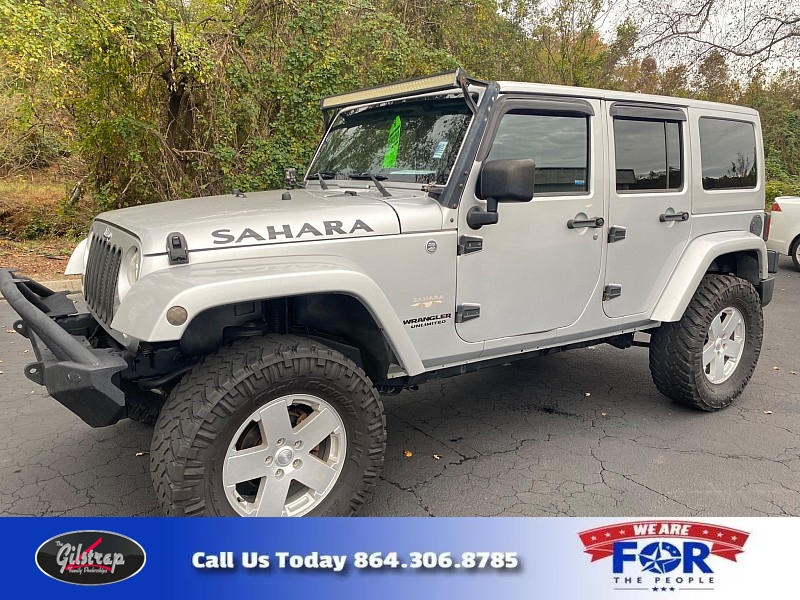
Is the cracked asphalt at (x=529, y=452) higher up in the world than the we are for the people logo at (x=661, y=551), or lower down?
lower down

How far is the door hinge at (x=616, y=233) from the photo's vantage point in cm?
366

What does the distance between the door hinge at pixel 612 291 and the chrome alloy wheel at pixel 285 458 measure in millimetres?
1869

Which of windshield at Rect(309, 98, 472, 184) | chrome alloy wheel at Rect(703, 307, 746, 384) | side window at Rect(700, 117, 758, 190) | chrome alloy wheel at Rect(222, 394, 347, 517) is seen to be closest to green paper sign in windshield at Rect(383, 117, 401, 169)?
windshield at Rect(309, 98, 472, 184)

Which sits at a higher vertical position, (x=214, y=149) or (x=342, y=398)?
(x=214, y=149)

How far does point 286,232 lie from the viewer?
106 inches

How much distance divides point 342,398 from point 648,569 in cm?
134

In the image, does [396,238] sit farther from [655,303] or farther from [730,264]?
[730,264]

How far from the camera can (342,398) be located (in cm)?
270

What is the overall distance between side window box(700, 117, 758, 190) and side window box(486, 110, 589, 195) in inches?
47.5

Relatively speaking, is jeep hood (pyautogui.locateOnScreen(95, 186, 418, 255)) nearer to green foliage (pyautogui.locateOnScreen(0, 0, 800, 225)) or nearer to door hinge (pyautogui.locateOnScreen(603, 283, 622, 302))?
door hinge (pyautogui.locateOnScreen(603, 283, 622, 302))

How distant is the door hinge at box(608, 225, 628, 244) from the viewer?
3.66 metres

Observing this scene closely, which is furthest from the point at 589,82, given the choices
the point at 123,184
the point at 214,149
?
the point at 123,184

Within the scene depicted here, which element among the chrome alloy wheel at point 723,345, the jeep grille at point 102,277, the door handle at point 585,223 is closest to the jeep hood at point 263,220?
the jeep grille at point 102,277

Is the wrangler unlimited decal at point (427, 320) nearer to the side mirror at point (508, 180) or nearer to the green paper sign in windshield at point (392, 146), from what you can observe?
the side mirror at point (508, 180)
